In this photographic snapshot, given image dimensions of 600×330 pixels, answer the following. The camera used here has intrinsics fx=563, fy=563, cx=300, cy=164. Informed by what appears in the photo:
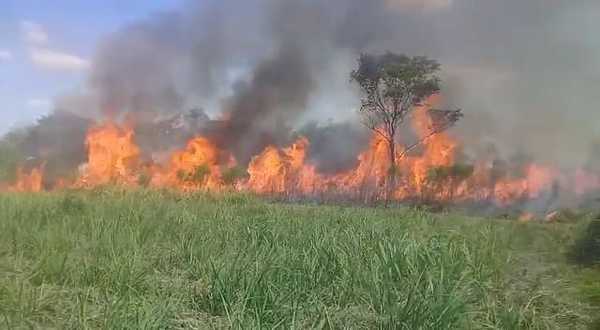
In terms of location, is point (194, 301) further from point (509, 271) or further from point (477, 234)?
point (477, 234)

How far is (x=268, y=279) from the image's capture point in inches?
228

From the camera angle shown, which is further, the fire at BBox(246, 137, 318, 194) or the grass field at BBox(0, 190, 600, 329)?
the fire at BBox(246, 137, 318, 194)

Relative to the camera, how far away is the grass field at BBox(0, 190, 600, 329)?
16.7 feet

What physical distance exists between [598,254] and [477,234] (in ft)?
7.21

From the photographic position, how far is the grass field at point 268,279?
16.7 feet

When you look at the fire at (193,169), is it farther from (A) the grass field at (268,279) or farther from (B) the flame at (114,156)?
(A) the grass field at (268,279)

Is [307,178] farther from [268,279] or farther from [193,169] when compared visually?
[268,279]

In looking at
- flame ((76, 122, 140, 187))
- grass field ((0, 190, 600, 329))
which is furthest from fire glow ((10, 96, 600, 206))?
grass field ((0, 190, 600, 329))

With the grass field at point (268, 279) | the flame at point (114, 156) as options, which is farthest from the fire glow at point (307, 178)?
the grass field at point (268, 279)

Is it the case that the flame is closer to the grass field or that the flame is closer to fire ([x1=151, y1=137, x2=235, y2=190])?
fire ([x1=151, y1=137, x2=235, y2=190])

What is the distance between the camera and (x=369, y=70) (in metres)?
30.8

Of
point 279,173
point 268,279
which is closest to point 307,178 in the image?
point 279,173

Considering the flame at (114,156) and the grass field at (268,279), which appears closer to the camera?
the grass field at (268,279)

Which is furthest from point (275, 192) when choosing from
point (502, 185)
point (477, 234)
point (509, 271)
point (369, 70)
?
point (509, 271)
